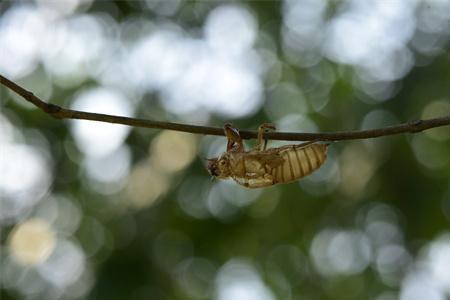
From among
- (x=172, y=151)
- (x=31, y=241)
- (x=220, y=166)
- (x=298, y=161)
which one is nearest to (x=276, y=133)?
(x=298, y=161)

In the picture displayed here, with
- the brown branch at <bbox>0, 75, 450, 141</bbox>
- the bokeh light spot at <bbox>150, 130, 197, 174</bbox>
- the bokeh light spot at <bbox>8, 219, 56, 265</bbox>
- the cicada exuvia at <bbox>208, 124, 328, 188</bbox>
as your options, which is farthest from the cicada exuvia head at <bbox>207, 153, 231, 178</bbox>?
the bokeh light spot at <bbox>8, 219, 56, 265</bbox>

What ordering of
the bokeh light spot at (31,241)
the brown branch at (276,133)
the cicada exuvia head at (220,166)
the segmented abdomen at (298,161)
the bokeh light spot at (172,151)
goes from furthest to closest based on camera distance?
the bokeh light spot at (31,241) → the bokeh light spot at (172,151) → the cicada exuvia head at (220,166) → the segmented abdomen at (298,161) → the brown branch at (276,133)

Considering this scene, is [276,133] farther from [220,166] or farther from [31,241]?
[31,241]

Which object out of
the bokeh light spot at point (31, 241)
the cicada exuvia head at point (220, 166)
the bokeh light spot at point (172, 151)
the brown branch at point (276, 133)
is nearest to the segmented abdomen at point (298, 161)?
the cicada exuvia head at point (220, 166)

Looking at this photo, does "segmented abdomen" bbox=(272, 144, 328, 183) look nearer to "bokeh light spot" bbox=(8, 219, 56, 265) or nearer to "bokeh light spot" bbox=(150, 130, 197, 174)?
"bokeh light spot" bbox=(150, 130, 197, 174)

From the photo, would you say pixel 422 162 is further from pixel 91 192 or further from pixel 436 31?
pixel 91 192

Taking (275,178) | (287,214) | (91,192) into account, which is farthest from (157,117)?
(275,178)

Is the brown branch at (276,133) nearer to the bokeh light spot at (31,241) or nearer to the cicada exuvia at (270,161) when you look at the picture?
the cicada exuvia at (270,161)
